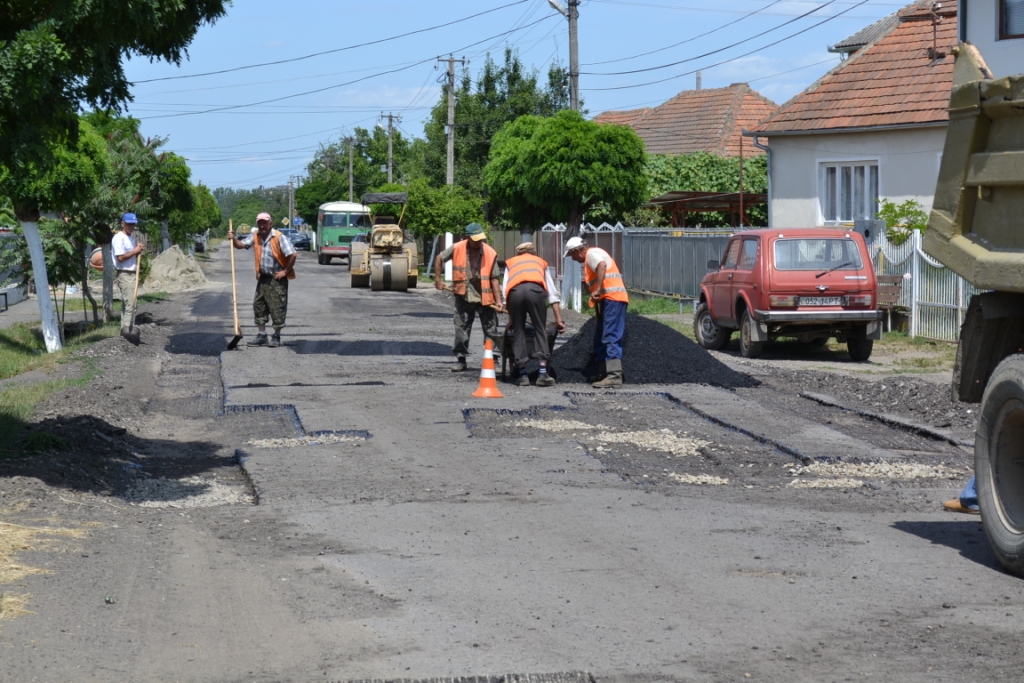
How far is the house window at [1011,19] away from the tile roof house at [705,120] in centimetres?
2391

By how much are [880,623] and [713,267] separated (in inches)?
532

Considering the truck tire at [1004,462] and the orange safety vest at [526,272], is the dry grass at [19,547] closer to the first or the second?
the truck tire at [1004,462]

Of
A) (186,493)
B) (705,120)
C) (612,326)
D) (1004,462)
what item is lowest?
(186,493)

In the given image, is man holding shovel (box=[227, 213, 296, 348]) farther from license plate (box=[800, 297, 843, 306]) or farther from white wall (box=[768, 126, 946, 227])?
white wall (box=[768, 126, 946, 227])

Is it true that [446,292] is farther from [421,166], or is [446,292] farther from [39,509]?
[39,509]

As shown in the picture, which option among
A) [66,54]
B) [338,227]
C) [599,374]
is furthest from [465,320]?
[338,227]

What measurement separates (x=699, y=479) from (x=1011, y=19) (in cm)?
1404

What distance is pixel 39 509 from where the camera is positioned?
6977mm

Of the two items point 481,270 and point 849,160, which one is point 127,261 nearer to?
point 481,270

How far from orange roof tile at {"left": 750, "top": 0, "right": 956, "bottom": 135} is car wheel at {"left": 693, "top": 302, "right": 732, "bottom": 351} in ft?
27.0

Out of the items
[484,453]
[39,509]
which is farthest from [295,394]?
[39,509]

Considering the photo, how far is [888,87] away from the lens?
2622 cm

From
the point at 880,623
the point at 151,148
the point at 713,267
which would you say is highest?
the point at 151,148

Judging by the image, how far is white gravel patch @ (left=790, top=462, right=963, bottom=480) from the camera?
8651 mm
